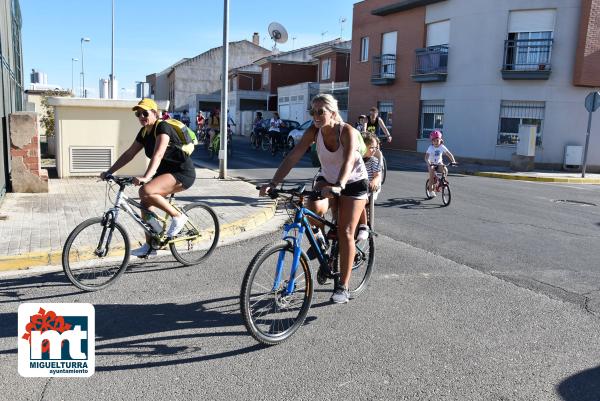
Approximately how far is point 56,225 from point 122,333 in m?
3.80

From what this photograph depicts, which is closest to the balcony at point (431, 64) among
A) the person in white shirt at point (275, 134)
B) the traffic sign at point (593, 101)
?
the person in white shirt at point (275, 134)

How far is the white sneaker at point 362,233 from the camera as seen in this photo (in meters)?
5.02

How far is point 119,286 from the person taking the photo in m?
5.34

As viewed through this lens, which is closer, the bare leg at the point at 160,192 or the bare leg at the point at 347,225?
the bare leg at the point at 347,225

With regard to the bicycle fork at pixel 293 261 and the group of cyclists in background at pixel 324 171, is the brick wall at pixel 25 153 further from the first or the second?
the bicycle fork at pixel 293 261

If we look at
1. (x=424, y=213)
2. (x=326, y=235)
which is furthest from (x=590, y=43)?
(x=326, y=235)

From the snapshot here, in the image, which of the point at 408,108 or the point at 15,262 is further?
the point at 408,108

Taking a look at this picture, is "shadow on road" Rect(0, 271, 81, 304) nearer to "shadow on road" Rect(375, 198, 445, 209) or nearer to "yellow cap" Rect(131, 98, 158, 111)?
"yellow cap" Rect(131, 98, 158, 111)

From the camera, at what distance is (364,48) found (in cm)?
3138

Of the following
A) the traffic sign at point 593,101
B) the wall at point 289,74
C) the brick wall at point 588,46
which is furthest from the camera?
the wall at point 289,74

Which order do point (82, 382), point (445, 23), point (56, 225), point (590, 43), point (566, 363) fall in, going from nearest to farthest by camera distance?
point (82, 382), point (566, 363), point (56, 225), point (590, 43), point (445, 23)

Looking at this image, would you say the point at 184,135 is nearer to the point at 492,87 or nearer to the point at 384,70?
the point at 492,87

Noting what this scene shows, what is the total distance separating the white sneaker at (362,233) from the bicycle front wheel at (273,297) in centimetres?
96

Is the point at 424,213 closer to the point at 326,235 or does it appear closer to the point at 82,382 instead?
the point at 326,235
